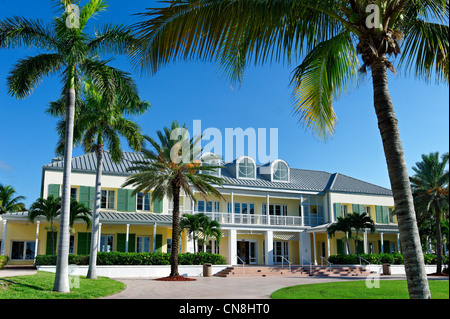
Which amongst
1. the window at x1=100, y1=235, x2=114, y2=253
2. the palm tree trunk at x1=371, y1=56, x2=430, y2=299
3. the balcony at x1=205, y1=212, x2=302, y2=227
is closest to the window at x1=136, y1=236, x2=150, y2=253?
the window at x1=100, y1=235, x2=114, y2=253

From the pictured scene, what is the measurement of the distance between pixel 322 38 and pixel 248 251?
30489 mm

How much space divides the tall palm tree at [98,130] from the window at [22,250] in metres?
8.71

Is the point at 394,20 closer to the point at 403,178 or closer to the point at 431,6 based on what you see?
the point at 431,6

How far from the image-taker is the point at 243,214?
35000mm

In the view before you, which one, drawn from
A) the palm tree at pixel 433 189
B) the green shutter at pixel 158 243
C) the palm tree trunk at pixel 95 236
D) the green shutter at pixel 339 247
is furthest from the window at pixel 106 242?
the palm tree at pixel 433 189

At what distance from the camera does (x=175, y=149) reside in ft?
79.1

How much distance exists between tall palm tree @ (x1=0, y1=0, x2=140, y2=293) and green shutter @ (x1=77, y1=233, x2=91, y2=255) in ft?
50.2

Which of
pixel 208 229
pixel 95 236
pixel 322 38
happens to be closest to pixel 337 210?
pixel 208 229

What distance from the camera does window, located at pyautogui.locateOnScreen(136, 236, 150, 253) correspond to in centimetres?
3125

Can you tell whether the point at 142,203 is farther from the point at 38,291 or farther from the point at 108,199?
the point at 38,291

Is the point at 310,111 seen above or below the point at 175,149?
below

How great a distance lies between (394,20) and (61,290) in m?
12.2

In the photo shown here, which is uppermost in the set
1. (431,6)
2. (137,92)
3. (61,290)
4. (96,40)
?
(96,40)
